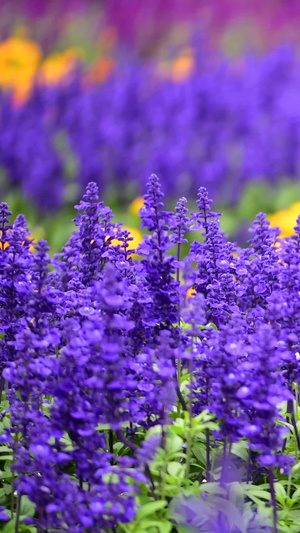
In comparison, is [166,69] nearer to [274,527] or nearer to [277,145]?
[277,145]

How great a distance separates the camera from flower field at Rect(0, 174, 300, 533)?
2408 mm

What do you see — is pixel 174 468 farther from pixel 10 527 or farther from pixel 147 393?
pixel 10 527

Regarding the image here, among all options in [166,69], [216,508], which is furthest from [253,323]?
[166,69]

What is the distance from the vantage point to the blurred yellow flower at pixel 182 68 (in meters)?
10.3

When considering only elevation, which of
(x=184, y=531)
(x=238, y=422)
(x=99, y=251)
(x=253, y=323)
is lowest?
(x=184, y=531)

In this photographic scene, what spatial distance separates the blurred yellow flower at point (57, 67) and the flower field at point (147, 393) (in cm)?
695

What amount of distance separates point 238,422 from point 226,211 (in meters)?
6.28

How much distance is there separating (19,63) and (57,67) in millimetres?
519

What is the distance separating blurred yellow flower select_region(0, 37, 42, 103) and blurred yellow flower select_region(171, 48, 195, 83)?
166 centimetres

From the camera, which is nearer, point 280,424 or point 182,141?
point 280,424

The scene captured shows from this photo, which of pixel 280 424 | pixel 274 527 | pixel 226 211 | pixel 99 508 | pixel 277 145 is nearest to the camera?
pixel 99 508

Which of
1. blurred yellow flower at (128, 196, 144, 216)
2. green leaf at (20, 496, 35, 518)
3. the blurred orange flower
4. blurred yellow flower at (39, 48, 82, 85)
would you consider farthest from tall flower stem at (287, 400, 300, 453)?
the blurred orange flower

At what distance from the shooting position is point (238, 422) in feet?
8.25

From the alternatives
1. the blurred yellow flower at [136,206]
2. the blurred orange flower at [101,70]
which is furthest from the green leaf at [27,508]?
the blurred orange flower at [101,70]
